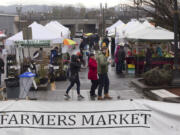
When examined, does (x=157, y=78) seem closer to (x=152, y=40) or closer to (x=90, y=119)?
(x=152, y=40)

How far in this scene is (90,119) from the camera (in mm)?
4090

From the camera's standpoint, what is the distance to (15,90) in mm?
10922

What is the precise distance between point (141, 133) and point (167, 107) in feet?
1.62

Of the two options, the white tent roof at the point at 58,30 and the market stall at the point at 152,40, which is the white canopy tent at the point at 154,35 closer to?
the market stall at the point at 152,40

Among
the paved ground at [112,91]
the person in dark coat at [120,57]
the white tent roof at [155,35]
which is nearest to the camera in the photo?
the paved ground at [112,91]

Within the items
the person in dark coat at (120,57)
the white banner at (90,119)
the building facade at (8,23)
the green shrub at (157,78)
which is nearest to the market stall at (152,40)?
the person in dark coat at (120,57)

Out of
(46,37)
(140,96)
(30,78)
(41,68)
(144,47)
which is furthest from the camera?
(144,47)

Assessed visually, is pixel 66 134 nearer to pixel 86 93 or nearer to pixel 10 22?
pixel 86 93

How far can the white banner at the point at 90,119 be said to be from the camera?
13.0 feet

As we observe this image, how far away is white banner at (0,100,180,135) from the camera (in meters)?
3.98

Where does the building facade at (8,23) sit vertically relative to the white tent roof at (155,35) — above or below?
above

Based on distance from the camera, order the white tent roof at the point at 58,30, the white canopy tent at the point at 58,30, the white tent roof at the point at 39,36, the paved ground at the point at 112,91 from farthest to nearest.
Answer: the white tent roof at the point at 58,30, the white canopy tent at the point at 58,30, the white tent roof at the point at 39,36, the paved ground at the point at 112,91

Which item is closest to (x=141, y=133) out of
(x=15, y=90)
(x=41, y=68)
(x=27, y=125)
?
(x=27, y=125)

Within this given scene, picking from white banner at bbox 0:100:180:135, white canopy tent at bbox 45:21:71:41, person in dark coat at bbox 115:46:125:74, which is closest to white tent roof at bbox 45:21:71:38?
white canopy tent at bbox 45:21:71:41
